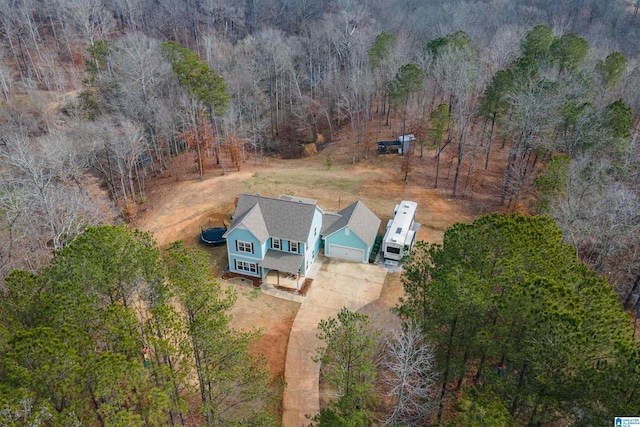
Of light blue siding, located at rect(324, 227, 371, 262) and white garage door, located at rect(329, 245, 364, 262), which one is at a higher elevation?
light blue siding, located at rect(324, 227, 371, 262)

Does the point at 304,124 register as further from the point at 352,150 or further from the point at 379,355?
the point at 379,355

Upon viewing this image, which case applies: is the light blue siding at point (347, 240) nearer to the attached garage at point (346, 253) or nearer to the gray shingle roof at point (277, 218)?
the attached garage at point (346, 253)

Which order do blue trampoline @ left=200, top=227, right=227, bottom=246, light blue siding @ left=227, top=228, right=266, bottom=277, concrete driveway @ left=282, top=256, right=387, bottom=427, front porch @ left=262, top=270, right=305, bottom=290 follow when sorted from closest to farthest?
1. concrete driveway @ left=282, top=256, right=387, bottom=427
2. light blue siding @ left=227, top=228, right=266, bottom=277
3. front porch @ left=262, top=270, right=305, bottom=290
4. blue trampoline @ left=200, top=227, right=227, bottom=246

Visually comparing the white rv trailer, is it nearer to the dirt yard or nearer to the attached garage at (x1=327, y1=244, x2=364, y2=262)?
the dirt yard

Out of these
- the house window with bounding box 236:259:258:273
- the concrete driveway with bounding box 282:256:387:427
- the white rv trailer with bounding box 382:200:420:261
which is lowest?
the concrete driveway with bounding box 282:256:387:427

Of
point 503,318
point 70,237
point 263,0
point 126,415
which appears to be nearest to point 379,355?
point 503,318

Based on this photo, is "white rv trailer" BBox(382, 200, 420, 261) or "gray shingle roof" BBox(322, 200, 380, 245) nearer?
"white rv trailer" BBox(382, 200, 420, 261)

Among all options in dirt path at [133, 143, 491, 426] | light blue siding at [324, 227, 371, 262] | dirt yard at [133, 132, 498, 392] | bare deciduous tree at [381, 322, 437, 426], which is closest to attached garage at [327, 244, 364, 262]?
light blue siding at [324, 227, 371, 262]
